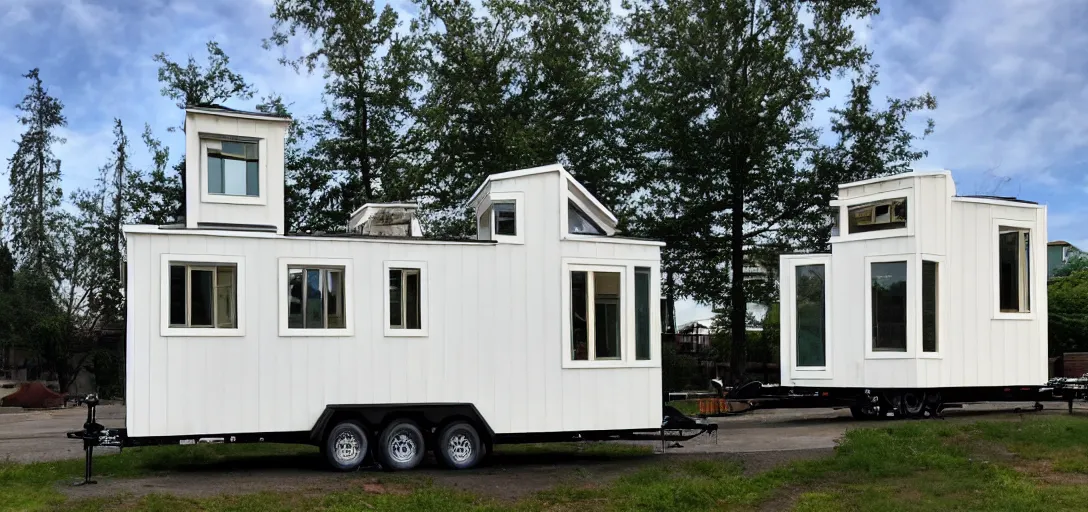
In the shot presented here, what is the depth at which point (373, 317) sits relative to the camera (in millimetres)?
14773

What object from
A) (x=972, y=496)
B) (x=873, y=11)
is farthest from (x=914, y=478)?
(x=873, y=11)

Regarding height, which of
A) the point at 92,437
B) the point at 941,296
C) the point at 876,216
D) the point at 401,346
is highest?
the point at 876,216

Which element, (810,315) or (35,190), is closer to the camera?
(810,315)

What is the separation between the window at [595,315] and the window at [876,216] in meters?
8.55

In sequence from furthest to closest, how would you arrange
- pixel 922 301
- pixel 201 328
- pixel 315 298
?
pixel 922 301 < pixel 315 298 < pixel 201 328

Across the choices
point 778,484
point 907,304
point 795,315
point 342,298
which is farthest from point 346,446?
point 907,304

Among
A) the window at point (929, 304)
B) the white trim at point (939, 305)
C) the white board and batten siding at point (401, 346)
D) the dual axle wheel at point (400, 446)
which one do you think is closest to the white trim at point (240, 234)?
the white board and batten siding at point (401, 346)

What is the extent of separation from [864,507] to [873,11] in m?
26.7

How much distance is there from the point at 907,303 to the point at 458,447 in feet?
36.7

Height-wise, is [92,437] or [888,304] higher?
[888,304]

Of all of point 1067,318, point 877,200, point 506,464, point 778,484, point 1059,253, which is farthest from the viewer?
point 1059,253

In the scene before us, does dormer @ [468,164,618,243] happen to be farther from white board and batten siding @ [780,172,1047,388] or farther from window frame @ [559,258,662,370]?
white board and batten siding @ [780,172,1047,388]

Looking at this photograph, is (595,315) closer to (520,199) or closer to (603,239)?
(603,239)

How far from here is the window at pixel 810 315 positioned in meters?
22.9
